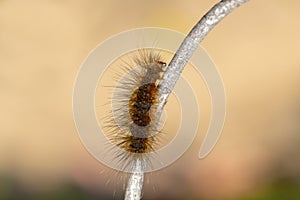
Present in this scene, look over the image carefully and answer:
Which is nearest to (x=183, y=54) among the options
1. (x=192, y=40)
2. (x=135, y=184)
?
(x=192, y=40)

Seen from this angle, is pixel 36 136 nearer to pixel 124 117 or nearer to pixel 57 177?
pixel 57 177

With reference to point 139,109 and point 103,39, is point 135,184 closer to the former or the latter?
point 139,109

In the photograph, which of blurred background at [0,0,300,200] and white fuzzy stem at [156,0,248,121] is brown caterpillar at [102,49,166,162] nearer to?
white fuzzy stem at [156,0,248,121]

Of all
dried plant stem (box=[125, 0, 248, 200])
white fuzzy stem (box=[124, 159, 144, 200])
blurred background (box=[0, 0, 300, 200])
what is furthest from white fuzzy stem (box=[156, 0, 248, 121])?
blurred background (box=[0, 0, 300, 200])

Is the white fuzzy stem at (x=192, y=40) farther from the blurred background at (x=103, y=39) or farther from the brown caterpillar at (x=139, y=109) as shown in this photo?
the blurred background at (x=103, y=39)

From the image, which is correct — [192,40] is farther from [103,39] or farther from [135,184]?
[103,39]

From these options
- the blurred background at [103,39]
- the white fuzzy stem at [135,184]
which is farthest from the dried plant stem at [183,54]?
the blurred background at [103,39]

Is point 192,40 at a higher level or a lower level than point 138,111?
higher

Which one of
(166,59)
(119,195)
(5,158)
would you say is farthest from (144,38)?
(5,158)

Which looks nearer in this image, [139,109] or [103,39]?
[139,109]

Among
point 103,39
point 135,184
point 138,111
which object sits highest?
point 103,39
